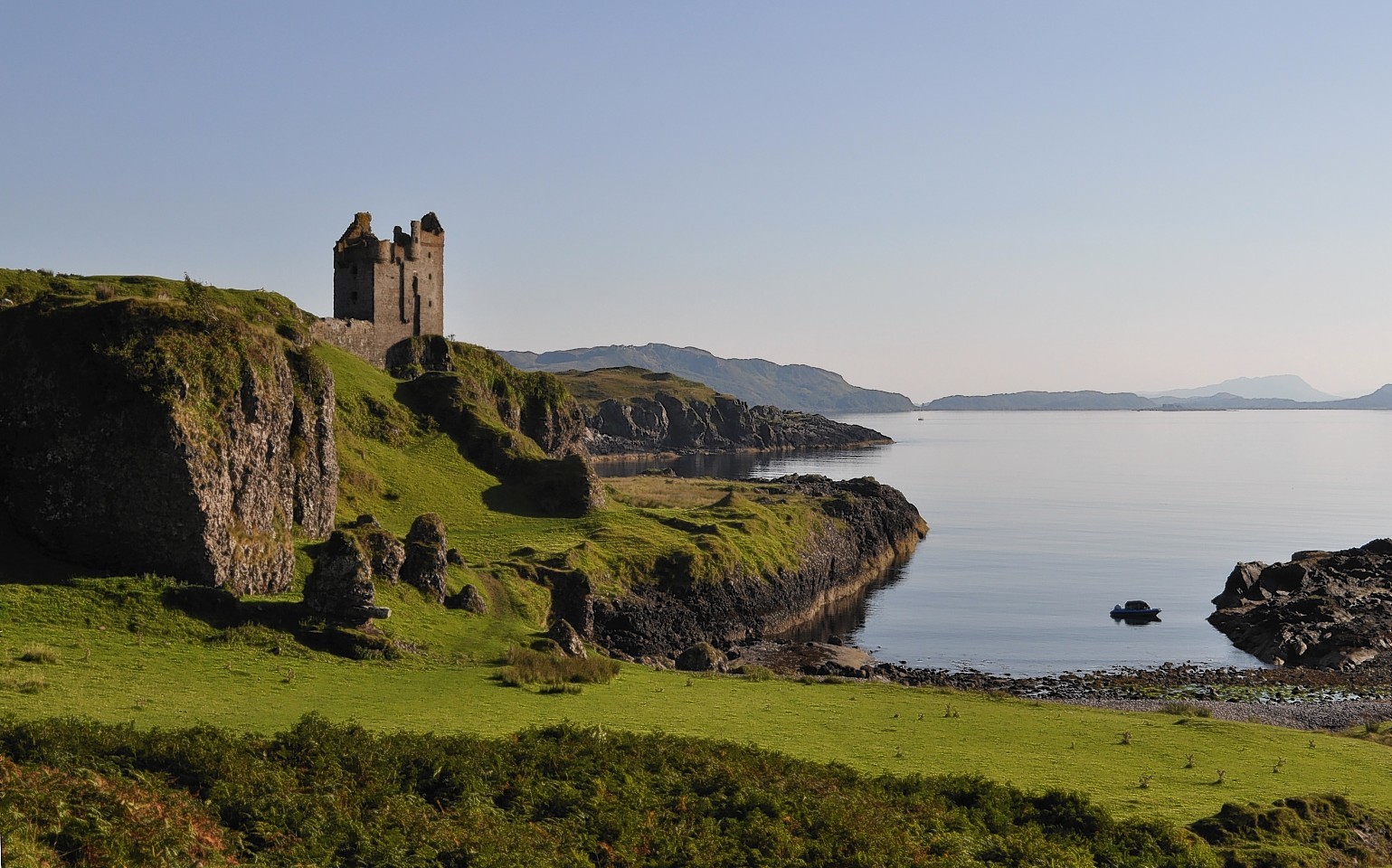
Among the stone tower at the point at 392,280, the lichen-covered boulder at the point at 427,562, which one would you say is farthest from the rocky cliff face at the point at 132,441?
the stone tower at the point at 392,280

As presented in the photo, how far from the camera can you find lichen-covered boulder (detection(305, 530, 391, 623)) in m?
44.6

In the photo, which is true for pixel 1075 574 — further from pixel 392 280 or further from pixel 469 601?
pixel 469 601

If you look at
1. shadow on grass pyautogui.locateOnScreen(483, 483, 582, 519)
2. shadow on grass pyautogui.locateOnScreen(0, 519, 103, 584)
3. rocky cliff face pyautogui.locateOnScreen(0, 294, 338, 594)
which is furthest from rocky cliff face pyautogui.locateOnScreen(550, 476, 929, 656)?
shadow on grass pyautogui.locateOnScreen(0, 519, 103, 584)

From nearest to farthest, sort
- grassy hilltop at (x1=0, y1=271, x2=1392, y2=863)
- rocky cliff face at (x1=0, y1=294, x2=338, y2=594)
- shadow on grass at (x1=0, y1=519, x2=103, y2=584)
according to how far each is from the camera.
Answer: grassy hilltop at (x1=0, y1=271, x2=1392, y2=863), shadow on grass at (x1=0, y1=519, x2=103, y2=584), rocky cliff face at (x1=0, y1=294, x2=338, y2=594)

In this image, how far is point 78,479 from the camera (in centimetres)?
4300

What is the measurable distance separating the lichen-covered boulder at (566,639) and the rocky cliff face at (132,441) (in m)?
14.1

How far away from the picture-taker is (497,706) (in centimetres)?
3716

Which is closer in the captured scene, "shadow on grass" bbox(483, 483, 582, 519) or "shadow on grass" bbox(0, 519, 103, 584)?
"shadow on grass" bbox(0, 519, 103, 584)

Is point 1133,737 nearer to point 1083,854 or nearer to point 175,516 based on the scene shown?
point 1083,854

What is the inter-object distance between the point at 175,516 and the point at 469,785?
24905 mm

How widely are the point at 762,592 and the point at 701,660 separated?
1022 inches

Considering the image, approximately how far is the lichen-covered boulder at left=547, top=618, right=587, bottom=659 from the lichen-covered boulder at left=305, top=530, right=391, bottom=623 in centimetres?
1102

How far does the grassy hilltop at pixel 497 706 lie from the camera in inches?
1188

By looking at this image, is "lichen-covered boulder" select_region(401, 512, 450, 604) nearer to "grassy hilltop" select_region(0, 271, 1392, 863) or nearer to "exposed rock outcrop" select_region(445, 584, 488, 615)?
"exposed rock outcrop" select_region(445, 584, 488, 615)
